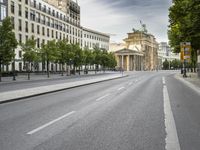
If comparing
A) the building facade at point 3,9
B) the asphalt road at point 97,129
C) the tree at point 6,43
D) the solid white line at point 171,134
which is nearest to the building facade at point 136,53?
the building facade at point 3,9

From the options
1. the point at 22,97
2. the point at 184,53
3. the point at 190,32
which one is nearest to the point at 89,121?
the point at 22,97

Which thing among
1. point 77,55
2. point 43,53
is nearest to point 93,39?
point 77,55

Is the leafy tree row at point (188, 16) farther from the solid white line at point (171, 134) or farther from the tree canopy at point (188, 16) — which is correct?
the solid white line at point (171, 134)

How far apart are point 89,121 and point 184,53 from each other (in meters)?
38.2

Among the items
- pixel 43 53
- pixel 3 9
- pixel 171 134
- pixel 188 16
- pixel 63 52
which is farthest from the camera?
pixel 63 52

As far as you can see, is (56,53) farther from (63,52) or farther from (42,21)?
(42,21)

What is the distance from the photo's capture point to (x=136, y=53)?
164 metres

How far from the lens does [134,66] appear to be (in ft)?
543

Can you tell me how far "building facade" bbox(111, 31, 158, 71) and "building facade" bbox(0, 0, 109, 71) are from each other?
52.0 meters

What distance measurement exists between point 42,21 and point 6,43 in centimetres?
4024

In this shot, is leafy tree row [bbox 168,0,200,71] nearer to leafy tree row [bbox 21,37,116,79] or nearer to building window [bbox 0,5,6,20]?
leafy tree row [bbox 21,37,116,79]

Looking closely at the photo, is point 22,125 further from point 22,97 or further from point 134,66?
point 134,66

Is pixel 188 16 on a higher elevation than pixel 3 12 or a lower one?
lower

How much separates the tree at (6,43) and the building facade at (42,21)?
15.2 meters
